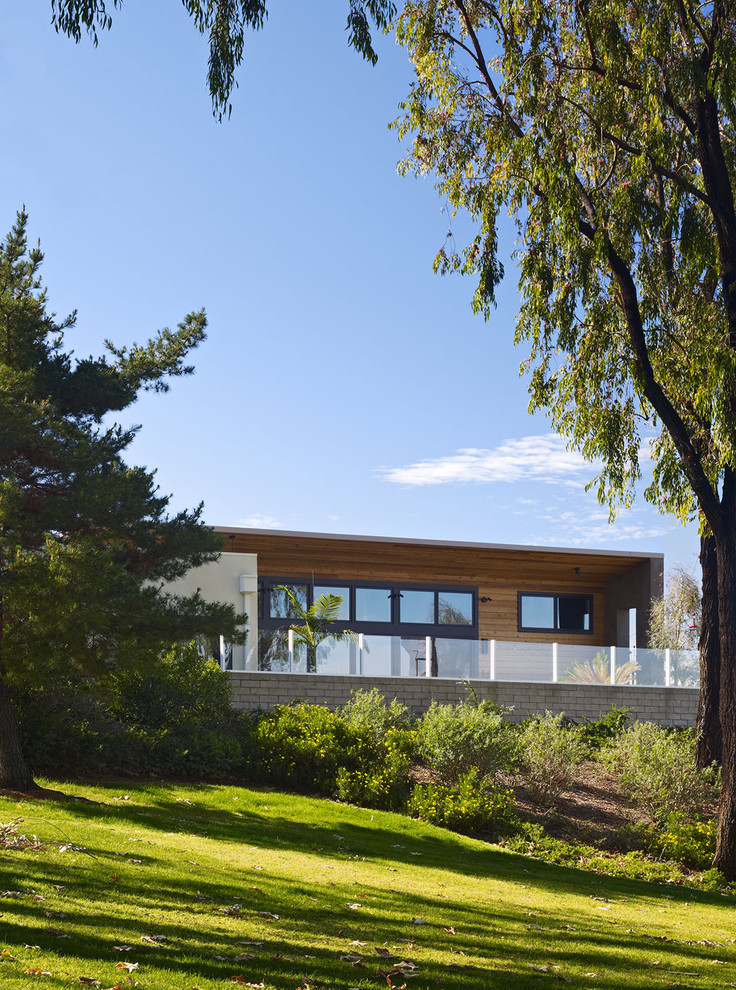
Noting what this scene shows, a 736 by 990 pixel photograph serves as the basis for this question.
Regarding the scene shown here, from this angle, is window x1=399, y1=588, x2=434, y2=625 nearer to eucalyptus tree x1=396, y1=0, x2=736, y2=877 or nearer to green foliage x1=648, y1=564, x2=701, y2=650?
green foliage x1=648, y1=564, x2=701, y2=650

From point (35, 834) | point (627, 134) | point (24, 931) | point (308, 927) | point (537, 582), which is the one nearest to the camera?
point (24, 931)

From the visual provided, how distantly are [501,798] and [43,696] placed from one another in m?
6.70

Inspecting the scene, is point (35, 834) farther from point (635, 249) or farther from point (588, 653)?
point (588, 653)

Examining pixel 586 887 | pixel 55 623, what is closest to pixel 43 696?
pixel 55 623

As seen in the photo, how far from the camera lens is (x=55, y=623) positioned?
34.5 feet

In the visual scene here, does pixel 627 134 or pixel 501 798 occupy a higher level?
pixel 627 134

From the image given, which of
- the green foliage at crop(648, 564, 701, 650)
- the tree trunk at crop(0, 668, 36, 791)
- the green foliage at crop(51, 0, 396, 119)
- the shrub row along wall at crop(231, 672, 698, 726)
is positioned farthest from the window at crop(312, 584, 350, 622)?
the green foliage at crop(51, 0, 396, 119)

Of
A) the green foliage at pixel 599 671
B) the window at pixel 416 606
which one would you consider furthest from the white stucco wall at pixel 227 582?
the green foliage at pixel 599 671

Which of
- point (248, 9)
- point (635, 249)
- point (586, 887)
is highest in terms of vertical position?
point (635, 249)

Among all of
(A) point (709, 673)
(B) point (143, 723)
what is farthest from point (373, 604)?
(B) point (143, 723)

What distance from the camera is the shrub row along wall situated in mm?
17594

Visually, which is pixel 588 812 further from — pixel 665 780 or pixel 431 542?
pixel 431 542

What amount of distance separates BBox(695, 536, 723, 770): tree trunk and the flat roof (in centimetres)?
959

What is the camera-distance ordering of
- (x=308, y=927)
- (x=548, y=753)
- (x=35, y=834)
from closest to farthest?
(x=308, y=927)
(x=35, y=834)
(x=548, y=753)
